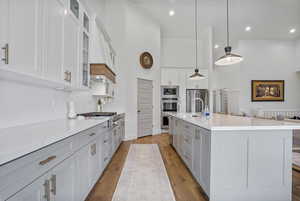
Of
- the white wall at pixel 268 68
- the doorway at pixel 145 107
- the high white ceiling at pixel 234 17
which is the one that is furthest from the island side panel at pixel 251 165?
the white wall at pixel 268 68

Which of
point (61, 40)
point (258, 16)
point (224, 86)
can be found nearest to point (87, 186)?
point (61, 40)

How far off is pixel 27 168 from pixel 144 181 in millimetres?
1845

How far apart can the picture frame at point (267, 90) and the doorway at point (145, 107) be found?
14.6 feet

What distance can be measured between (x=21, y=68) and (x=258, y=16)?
272 inches

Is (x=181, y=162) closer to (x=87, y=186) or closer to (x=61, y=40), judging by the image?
(x=87, y=186)

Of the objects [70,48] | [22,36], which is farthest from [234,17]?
[22,36]

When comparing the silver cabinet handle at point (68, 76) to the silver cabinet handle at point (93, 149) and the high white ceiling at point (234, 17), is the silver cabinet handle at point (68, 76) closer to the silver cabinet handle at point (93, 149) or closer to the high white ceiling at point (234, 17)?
the silver cabinet handle at point (93, 149)

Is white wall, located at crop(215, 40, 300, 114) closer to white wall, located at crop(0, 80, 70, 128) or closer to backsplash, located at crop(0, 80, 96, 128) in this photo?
backsplash, located at crop(0, 80, 96, 128)

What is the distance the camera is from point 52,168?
3.81ft

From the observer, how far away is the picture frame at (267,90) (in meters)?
7.20

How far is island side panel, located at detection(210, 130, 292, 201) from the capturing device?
1.87m

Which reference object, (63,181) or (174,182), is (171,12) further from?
(63,181)

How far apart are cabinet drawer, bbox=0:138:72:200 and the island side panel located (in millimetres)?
1501

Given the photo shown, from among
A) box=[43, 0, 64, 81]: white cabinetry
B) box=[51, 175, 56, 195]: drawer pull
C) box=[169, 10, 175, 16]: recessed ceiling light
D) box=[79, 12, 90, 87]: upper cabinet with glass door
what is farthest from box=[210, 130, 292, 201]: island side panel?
box=[169, 10, 175, 16]: recessed ceiling light
